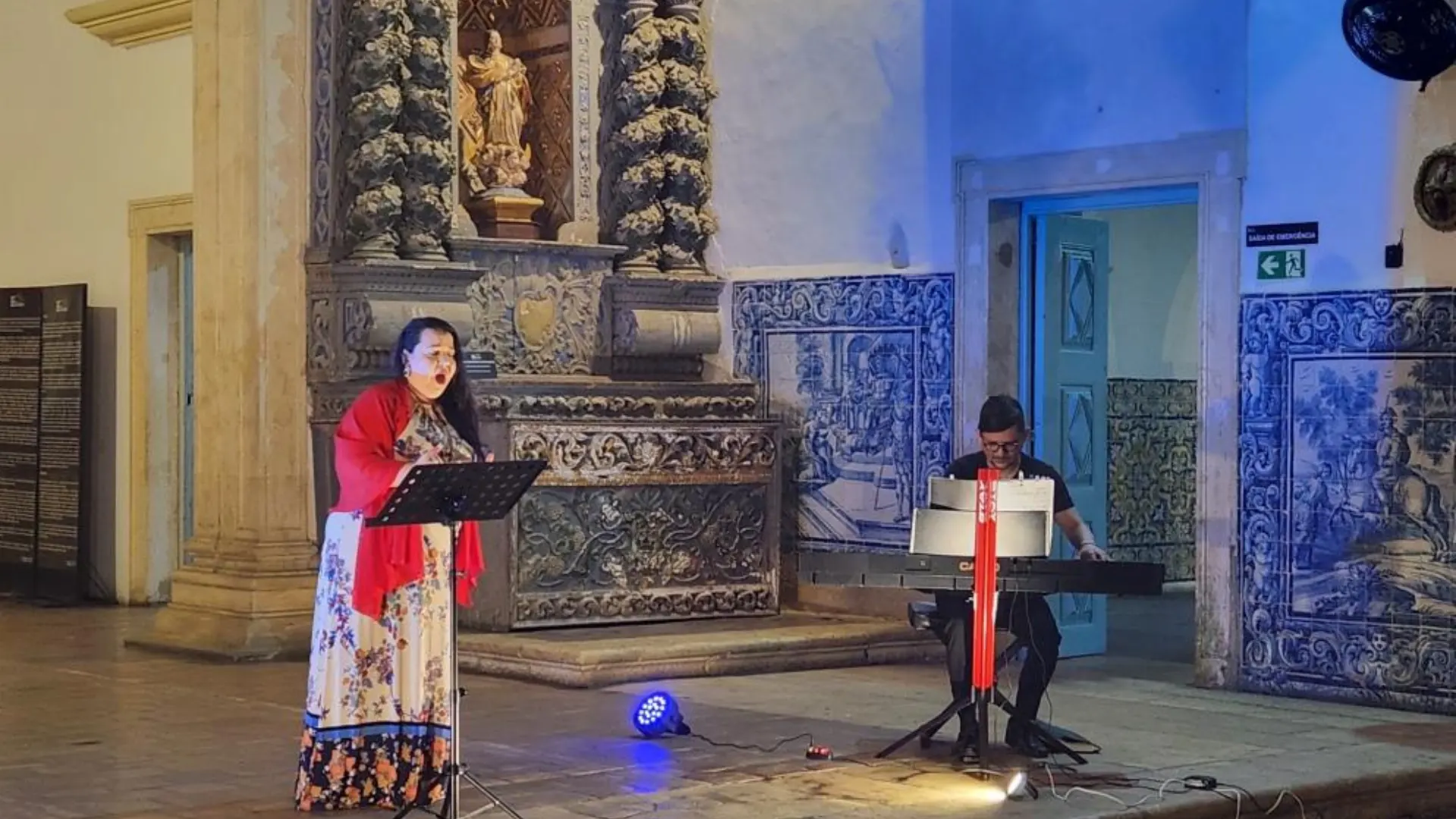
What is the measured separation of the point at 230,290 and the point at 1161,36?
184 inches

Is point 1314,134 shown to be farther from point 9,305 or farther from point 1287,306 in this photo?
point 9,305

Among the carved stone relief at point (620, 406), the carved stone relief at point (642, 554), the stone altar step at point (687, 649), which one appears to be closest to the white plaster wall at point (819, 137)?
the carved stone relief at point (620, 406)

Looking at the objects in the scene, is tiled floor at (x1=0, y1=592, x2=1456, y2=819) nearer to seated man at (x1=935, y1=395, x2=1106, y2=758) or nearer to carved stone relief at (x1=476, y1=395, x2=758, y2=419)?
seated man at (x1=935, y1=395, x2=1106, y2=758)

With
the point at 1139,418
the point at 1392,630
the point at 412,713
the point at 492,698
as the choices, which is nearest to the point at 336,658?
the point at 412,713

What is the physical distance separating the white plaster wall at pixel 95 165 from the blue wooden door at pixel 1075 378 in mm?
5101

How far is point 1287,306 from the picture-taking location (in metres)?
9.71

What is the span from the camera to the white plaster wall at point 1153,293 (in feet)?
49.8

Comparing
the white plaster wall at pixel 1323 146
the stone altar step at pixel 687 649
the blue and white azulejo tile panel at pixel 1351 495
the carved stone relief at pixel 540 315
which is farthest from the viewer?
the carved stone relief at pixel 540 315

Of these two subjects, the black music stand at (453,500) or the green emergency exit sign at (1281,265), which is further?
the green emergency exit sign at (1281,265)

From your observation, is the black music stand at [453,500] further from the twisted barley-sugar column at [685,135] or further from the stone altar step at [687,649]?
the twisted barley-sugar column at [685,135]

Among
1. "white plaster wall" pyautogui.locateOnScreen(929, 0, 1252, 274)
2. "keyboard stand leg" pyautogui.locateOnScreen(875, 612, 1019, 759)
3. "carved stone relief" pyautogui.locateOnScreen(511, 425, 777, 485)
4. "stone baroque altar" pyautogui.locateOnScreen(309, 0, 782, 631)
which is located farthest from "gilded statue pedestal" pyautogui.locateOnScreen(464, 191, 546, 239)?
"keyboard stand leg" pyautogui.locateOnScreen(875, 612, 1019, 759)

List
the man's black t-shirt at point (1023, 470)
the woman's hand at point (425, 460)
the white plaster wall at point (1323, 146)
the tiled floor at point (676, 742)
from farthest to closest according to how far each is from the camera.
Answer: the white plaster wall at point (1323, 146) → the man's black t-shirt at point (1023, 470) → the tiled floor at point (676, 742) → the woman's hand at point (425, 460)

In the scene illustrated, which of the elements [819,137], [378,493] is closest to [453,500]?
[378,493]

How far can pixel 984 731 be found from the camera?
7602 millimetres
